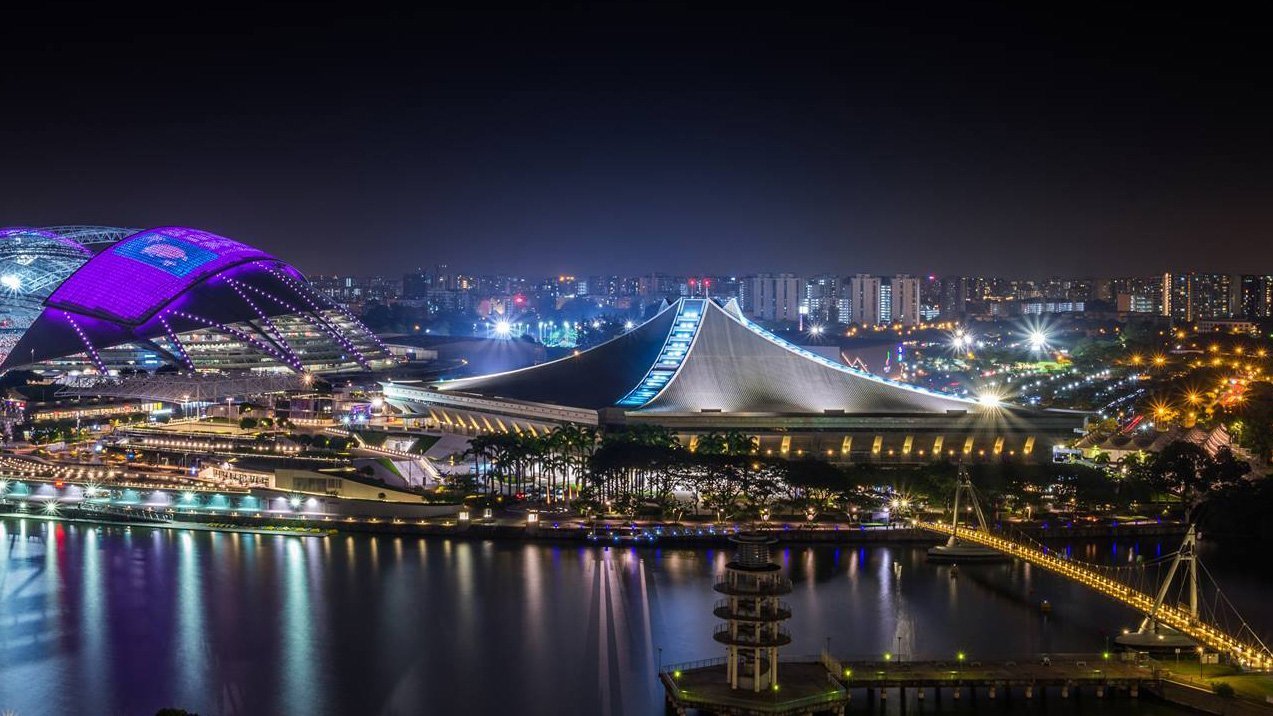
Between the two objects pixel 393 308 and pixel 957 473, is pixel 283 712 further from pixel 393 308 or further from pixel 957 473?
pixel 393 308

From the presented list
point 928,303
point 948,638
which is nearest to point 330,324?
point 948,638

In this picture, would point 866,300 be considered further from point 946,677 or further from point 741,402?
point 946,677

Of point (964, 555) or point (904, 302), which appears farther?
point (904, 302)

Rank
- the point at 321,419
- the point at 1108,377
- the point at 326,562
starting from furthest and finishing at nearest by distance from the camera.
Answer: the point at 1108,377 < the point at 321,419 < the point at 326,562

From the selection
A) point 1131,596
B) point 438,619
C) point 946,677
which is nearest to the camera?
point 946,677

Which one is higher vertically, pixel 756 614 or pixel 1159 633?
pixel 756 614

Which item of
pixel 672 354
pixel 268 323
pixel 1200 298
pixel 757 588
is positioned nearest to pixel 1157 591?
pixel 757 588
